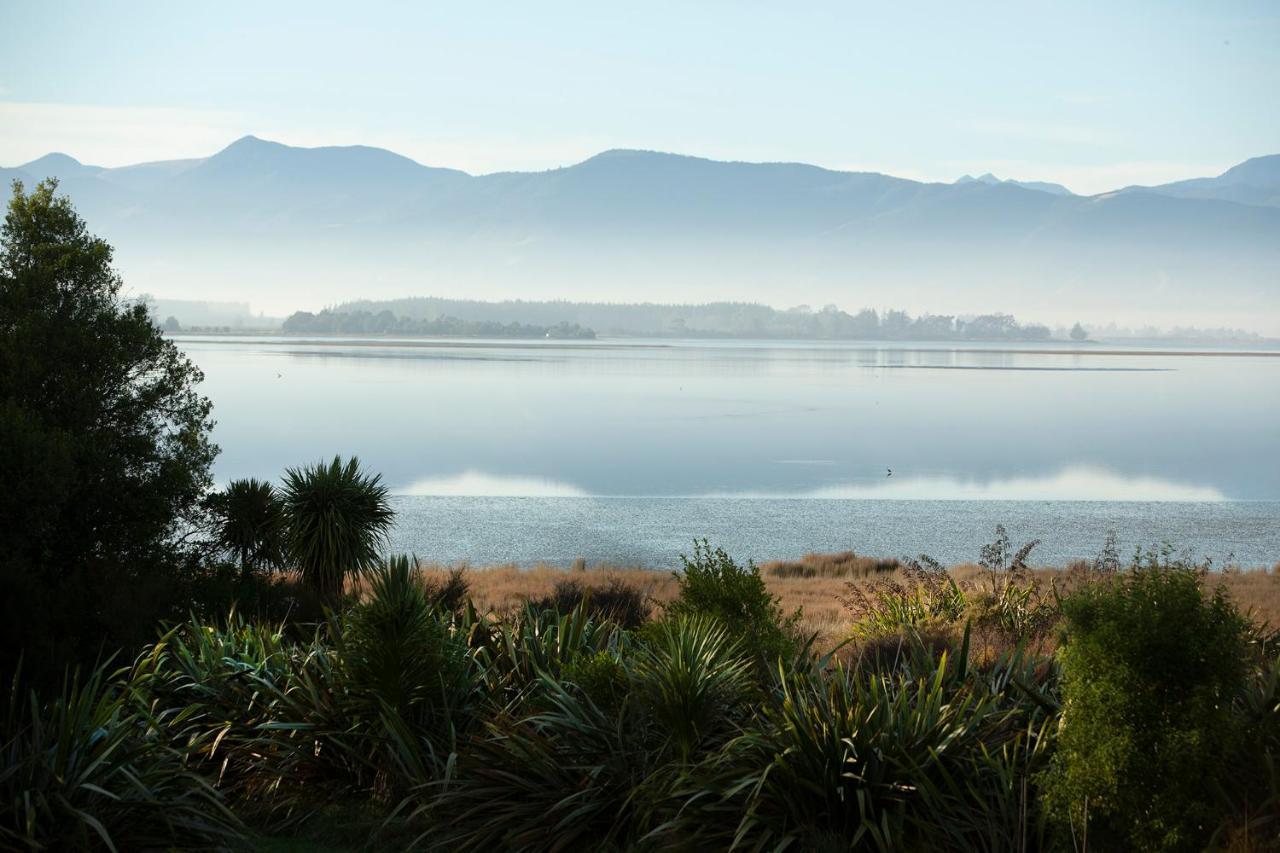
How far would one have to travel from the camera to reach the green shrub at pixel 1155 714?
16.3 feet

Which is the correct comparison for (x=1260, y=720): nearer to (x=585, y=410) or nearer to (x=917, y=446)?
(x=917, y=446)

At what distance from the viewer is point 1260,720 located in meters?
5.87

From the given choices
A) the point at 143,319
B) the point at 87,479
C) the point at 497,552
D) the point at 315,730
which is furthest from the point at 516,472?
the point at 315,730

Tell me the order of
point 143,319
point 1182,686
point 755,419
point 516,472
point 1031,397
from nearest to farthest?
point 1182,686, point 143,319, point 516,472, point 755,419, point 1031,397

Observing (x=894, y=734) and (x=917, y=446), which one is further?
(x=917, y=446)

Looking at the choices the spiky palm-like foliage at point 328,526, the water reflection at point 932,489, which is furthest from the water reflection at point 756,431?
the spiky palm-like foliage at point 328,526

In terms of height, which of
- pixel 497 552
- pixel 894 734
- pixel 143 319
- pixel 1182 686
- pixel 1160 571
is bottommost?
pixel 497 552

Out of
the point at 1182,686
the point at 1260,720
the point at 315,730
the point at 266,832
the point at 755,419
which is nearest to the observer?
the point at 1182,686

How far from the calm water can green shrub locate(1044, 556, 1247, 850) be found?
61.7 ft

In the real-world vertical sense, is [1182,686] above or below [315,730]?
above

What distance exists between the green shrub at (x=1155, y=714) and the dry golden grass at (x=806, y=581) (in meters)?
8.62

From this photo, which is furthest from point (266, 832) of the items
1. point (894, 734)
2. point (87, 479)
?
point (87, 479)

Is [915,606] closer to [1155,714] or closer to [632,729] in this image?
[632,729]

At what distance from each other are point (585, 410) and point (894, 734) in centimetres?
6281
